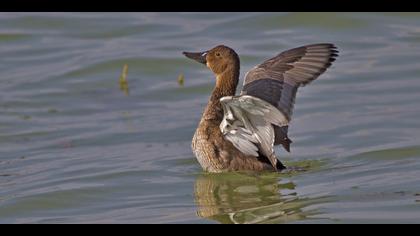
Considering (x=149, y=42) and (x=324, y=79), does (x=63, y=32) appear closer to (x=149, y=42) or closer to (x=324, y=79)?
(x=149, y=42)

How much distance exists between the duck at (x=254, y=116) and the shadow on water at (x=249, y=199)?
114 millimetres

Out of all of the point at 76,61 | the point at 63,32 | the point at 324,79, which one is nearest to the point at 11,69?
the point at 76,61

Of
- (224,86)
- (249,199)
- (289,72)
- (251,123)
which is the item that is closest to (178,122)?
(224,86)

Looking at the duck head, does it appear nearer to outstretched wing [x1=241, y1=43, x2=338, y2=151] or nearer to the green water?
outstretched wing [x1=241, y1=43, x2=338, y2=151]

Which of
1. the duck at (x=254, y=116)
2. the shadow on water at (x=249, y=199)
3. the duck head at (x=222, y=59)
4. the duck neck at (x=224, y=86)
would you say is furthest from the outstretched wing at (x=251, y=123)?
the duck head at (x=222, y=59)

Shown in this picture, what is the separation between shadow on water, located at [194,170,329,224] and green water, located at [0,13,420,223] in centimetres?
1

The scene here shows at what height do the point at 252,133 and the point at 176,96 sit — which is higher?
the point at 252,133

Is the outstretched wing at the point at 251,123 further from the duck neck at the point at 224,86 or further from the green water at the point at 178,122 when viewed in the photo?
the duck neck at the point at 224,86

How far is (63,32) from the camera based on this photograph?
14.9 meters

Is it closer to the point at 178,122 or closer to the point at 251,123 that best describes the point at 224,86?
the point at 251,123

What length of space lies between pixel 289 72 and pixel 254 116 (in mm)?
858

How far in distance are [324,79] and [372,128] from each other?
7.06 ft

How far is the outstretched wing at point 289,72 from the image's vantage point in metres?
8.48

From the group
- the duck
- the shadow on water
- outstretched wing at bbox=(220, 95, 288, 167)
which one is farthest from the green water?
outstretched wing at bbox=(220, 95, 288, 167)
